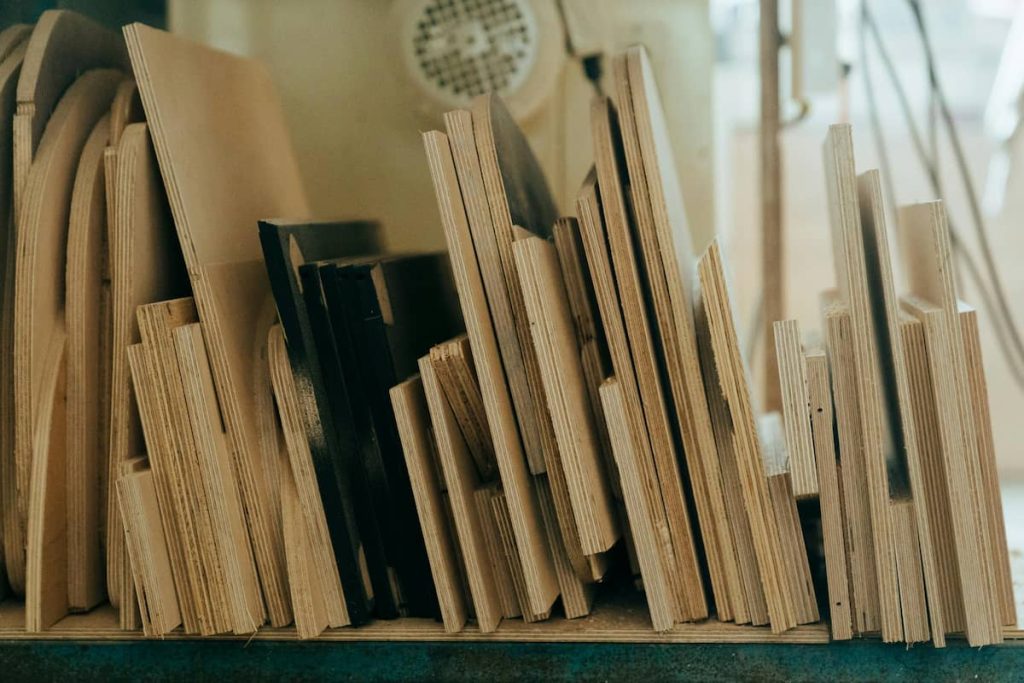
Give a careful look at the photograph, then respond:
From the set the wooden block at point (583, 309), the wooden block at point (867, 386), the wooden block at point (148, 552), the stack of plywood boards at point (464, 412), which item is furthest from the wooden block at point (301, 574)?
the wooden block at point (867, 386)

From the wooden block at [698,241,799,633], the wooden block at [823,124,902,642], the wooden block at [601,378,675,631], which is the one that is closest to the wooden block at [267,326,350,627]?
the wooden block at [601,378,675,631]

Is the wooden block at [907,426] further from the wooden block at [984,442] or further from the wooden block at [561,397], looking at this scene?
the wooden block at [561,397]

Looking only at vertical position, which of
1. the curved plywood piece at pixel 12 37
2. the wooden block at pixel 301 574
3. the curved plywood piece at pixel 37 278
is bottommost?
the wooden block at pixel 301 574

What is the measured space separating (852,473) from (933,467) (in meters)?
0.07

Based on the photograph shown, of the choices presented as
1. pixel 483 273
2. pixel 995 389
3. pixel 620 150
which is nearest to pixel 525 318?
pixel 483 273

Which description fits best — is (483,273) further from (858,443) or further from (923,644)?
(923,644)

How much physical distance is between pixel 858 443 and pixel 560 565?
0.33 m

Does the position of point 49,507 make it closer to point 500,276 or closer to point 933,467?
point 500,276

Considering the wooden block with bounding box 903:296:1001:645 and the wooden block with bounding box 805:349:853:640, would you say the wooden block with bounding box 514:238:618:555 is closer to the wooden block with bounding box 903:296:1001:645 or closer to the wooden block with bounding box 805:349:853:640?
the wooden block with bounding box 805:349:853:640

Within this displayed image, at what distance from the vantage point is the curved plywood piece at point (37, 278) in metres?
0.91

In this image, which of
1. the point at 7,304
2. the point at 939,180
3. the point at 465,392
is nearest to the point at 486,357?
the point at 465,392

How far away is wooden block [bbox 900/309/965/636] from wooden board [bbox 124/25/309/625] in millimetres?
668

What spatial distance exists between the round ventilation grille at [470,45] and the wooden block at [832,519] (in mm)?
728

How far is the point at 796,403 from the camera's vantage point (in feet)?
2.52
